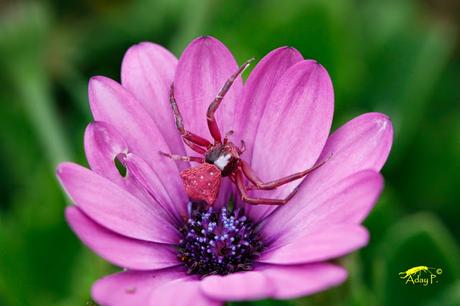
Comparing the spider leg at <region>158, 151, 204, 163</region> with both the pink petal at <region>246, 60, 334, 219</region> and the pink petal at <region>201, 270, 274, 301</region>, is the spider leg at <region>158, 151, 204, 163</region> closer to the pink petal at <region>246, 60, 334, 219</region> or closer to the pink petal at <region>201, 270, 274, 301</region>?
the pink petal at <region>246, 60, 334, 219</region>

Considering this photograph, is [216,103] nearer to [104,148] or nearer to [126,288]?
[104,148]

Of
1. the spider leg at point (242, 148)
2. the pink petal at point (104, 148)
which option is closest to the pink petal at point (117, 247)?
the pink petal at point (104, 148)

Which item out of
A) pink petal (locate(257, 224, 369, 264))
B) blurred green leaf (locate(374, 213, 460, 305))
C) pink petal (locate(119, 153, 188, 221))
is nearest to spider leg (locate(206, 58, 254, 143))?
pink petal (locate(119, 153, 188, 221))

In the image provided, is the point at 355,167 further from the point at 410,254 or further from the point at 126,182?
the point at 410,254

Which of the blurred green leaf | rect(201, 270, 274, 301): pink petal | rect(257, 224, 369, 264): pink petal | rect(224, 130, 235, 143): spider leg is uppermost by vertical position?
rect(224, 130, 235, 143): spider leg

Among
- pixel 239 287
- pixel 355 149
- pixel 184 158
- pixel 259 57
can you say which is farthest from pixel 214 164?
pixel 259 57

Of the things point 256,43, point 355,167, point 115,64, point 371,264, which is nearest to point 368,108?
point 256,43
